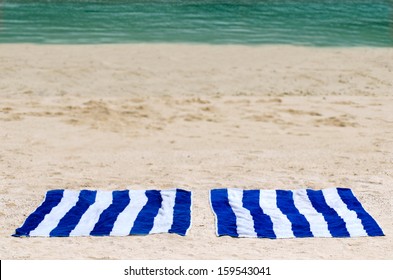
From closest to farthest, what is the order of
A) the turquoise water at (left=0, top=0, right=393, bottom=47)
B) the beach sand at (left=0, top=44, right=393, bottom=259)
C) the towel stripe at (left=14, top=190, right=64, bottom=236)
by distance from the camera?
the beach sand at (left=0, top=44, right=393, bottom=259) → the towel stripe at (left=14, top=190, right=64, bottom=236) → the turquoise water at (left=0, top=0, right=393, bottom=47)

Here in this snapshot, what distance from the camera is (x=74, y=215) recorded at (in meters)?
5.82

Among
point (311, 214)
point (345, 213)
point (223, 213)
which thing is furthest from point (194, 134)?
point (345, 213)

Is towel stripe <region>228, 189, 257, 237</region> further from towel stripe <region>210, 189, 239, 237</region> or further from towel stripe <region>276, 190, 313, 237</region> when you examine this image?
towel stripe <region>276, 190, 313, 237</region>

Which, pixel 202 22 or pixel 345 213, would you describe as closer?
pixel 345 213

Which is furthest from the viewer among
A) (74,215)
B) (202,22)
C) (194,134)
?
(202,22)

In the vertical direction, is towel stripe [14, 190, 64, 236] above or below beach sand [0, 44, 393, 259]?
above

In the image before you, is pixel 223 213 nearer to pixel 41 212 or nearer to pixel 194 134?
pixel 41 212

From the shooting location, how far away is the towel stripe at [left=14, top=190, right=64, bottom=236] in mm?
5488

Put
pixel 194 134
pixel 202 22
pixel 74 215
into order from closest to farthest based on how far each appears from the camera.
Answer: pixel 74 215 < pixel 194 134 < pixel 202 22

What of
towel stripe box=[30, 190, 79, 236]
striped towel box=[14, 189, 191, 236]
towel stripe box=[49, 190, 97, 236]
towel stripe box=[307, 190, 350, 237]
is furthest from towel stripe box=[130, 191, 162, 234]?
towel stripe box=[307, 190, 350, 237]

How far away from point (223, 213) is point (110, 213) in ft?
2.85

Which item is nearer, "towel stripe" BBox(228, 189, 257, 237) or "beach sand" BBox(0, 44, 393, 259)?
"beach sand" BBox(0, 44, 393, 259)
